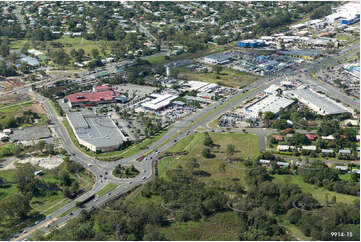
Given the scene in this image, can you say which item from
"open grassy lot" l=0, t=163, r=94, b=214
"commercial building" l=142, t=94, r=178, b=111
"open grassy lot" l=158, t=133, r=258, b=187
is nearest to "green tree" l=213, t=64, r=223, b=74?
"commercial building" l=142, t=94, r=178, b=111

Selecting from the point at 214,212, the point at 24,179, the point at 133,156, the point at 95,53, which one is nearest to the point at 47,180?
the point at 24,179

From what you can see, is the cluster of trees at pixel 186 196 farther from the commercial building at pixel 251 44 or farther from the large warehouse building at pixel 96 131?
the commercial building at pixel 251 44

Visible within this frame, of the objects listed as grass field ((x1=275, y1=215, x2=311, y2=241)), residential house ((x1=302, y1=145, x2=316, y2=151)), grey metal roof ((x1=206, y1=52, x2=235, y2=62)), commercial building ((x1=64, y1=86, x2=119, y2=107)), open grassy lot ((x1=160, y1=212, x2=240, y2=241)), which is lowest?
grass field ((x1=275, y1=215, x2=311, y2=241))

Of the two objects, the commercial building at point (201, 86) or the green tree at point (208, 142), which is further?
the commercial building at point (201, 86)

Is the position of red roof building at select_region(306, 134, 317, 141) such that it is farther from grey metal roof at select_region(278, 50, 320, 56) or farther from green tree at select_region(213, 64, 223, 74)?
grey metal roof at select_region(278, 50, 320, 56)

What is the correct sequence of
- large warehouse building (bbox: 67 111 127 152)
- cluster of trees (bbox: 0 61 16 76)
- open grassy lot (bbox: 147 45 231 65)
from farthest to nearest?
open grassy lot (bbox: 147 45 231 65) → cluster of trees (bbox: 0 61 16 76) → large warehouse building (bbox: 67 111 127 152)

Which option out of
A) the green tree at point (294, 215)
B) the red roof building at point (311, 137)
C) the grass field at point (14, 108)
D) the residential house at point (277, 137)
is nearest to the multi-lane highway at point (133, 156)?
the grass field at point (14, 108)
